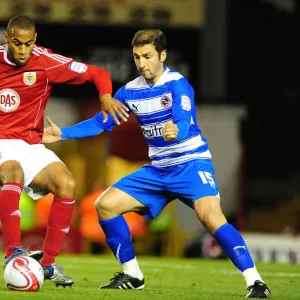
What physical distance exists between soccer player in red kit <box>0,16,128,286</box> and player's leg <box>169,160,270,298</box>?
0.61 m

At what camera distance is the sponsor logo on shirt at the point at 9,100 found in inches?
362

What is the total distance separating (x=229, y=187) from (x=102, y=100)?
10.0m

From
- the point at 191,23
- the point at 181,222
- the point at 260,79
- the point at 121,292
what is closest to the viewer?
the point at 121,292

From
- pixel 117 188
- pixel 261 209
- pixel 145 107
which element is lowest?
pixel 261 209

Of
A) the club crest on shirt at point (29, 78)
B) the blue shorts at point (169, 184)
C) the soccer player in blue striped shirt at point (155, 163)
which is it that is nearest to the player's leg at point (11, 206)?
the soccer player in blue striped shirt at point (155, 163)

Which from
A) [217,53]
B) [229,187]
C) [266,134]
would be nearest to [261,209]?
[266,134]

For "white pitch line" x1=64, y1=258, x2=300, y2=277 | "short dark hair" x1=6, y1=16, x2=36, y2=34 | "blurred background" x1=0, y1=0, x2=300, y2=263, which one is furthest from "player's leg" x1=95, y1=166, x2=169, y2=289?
"blurred background" x1=0, y1=0, x2=300, y2=263

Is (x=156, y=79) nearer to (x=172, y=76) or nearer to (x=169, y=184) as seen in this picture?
(x=172, y=76)

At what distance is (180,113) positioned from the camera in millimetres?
8688

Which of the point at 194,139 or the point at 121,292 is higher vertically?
the point at 194,139

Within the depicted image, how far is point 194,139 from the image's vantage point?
29.6 feet

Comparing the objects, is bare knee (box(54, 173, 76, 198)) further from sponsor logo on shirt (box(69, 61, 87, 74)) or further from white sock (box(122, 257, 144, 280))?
sponsor logo on shirt (box(69, 61, 87, 74))

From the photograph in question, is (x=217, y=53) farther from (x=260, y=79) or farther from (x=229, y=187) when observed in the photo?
(x=260, y=79)

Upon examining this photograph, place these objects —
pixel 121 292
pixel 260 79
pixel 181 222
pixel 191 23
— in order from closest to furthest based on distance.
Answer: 1. pixel 121 292
2. pixel 191 23
3. pixel 181 222
4. pixel 260 79
